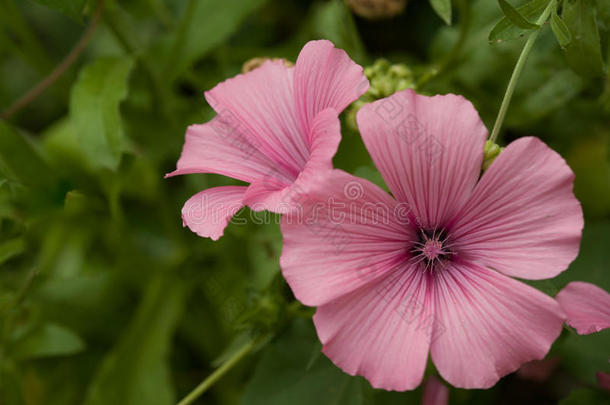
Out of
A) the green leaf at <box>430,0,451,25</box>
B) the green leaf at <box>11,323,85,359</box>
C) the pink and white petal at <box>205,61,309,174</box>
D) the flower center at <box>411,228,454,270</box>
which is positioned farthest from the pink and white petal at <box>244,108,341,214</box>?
the green leaf at <box>11,323,85,359</box>

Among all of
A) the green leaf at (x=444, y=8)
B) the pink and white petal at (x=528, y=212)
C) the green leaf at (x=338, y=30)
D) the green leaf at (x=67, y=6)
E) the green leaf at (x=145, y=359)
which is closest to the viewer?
the pink and white petal at (x=528, y=212)

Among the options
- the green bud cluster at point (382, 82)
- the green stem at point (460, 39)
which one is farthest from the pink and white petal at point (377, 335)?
Answer: the green stem at point (460, 39)

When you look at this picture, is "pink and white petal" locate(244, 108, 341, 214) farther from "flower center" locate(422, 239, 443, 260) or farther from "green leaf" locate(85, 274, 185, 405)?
"green leaf" locate(85, 274, 185, 405)

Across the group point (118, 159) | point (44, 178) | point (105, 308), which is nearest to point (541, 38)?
point (118, 159)

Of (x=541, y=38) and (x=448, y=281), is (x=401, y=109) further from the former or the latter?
(x=541, y=38)

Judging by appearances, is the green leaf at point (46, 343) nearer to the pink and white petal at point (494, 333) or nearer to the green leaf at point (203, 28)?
the green leaf at point (203, 28)
